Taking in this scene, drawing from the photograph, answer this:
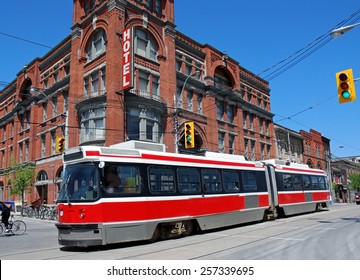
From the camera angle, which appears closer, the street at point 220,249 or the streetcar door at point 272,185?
the street at point 220,249

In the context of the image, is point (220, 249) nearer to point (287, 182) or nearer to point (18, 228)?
point (18, 228)

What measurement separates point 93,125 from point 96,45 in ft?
24.4

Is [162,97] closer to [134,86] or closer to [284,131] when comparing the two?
[134,86]

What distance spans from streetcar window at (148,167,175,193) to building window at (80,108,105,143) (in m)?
14.0

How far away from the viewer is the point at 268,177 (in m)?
17.6

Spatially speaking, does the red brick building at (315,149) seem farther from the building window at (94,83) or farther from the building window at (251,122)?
the building window at (94,83)

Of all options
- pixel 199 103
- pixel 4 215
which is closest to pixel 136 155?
pixel 4 215

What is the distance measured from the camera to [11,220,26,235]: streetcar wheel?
15203mm

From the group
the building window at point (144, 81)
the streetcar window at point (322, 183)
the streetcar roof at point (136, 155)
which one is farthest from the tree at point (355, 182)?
the streetcar roof at point (136, 155)

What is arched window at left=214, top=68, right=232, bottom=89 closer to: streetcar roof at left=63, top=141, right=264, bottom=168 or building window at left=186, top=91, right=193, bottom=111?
building window at left=186, top=91, right=193, bottom=111

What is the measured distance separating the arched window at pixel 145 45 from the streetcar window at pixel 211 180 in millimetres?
16606

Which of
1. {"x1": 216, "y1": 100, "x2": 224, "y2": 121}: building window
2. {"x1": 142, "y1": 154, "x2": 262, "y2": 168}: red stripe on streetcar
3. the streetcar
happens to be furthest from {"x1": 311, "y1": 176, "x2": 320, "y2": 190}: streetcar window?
{"x1": 216, "y1": 100, "x2": 224, "y2": 121}: building window

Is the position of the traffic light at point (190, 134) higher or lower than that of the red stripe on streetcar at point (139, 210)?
higher

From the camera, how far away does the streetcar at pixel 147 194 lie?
31.8 feet
